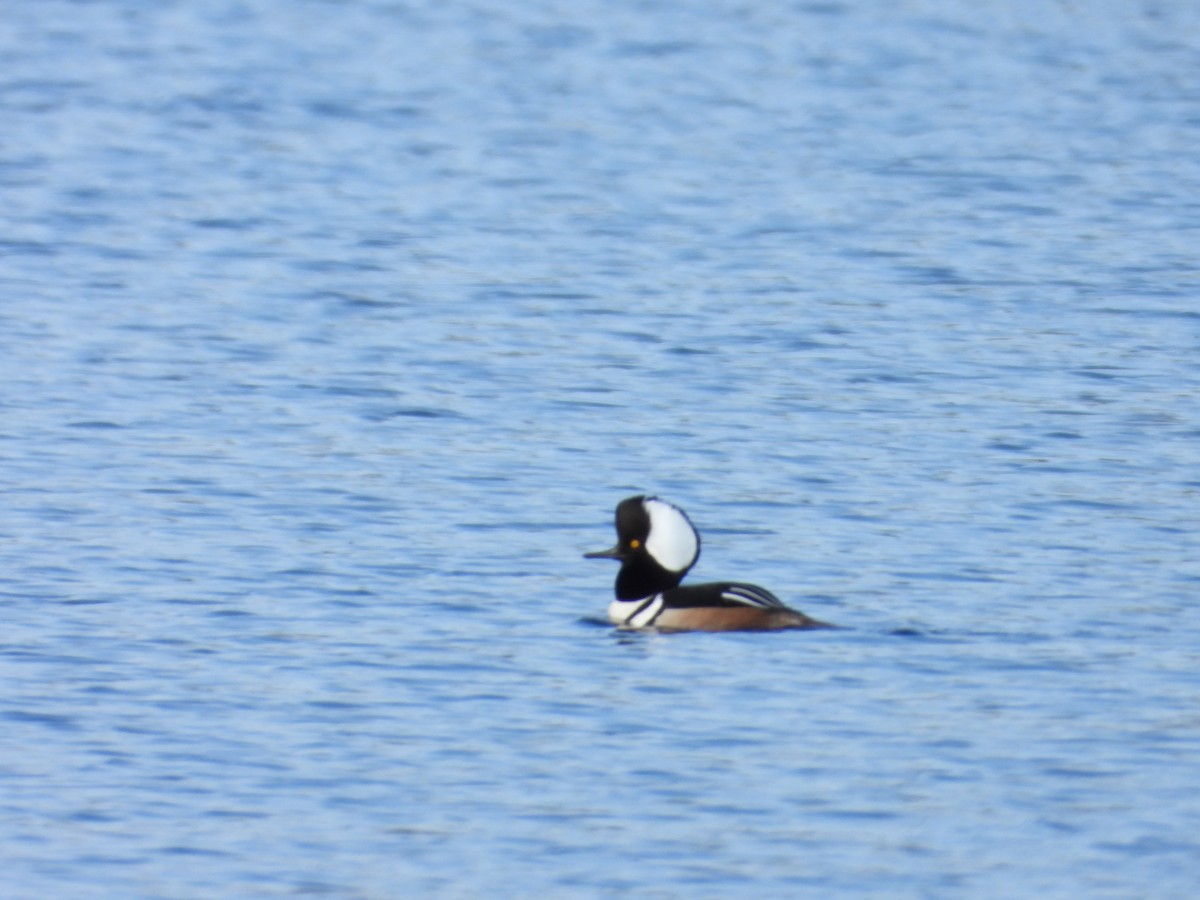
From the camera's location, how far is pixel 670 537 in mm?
13023

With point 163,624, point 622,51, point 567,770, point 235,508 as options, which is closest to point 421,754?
point 567,770

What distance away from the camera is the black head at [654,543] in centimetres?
1286

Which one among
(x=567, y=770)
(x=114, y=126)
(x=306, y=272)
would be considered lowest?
(x=567, y=770)

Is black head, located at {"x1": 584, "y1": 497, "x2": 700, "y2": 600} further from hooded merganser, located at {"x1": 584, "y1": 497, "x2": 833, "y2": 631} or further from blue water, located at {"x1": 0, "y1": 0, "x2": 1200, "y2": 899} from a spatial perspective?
blue water, located at {"x1": 0, "y1": 0, "x2": 1200, "y2": 899}

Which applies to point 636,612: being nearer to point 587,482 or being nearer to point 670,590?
point 670,590

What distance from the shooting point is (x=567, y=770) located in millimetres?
10055

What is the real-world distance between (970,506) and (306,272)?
9.31 meters

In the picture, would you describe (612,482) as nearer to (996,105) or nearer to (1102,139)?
(1102,139)

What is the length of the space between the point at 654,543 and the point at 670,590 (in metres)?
0.35

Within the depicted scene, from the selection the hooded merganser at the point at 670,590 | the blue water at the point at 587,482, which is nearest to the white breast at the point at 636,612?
the hooded merganser at the point at 670,590

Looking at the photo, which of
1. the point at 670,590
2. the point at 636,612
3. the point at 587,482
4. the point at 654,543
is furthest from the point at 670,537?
the point at 587,482

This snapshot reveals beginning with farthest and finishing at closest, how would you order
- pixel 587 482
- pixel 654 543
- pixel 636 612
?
pixel 587 482 < pixel 654 543 < pixel 636 612

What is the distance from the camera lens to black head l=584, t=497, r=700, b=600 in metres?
12.9

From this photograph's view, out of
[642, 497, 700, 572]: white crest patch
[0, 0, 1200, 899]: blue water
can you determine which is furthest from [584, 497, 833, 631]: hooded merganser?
[0, 0, 1200, 899]: blue water
